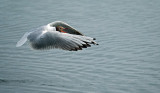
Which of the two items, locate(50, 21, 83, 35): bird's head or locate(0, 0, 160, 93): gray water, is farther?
locate(0, 0, 160, 93): gray water

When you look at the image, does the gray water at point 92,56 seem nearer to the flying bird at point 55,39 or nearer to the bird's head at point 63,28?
the bird's head at point 63,28

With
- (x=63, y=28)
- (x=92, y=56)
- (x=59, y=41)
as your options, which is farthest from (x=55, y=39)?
(x=92, y=56)

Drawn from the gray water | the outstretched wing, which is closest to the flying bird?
the outstretched wing

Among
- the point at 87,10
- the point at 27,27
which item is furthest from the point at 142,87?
the point at 87,10

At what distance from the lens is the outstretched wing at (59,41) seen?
8.10 m

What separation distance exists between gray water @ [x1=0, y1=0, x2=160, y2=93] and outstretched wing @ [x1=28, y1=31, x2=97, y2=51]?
7.51 ft

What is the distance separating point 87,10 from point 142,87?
7.99m

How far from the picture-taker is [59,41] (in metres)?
8.48

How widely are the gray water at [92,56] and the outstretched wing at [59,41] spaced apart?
229 centimetres

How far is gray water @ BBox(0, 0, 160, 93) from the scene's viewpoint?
10.9 meters

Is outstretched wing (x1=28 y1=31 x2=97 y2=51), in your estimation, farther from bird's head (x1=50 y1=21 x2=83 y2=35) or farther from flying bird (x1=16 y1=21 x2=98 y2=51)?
bird's head (x1=50 y1=21 x2=83 y2=35)

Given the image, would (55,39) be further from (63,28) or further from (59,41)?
(63,28)

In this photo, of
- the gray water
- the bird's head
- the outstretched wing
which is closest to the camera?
the outstretched wing

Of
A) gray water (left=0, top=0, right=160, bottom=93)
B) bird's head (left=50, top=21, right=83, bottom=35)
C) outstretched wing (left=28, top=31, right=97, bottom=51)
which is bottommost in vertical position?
gray water (left=0, top=0, right=160, bottom=93)
